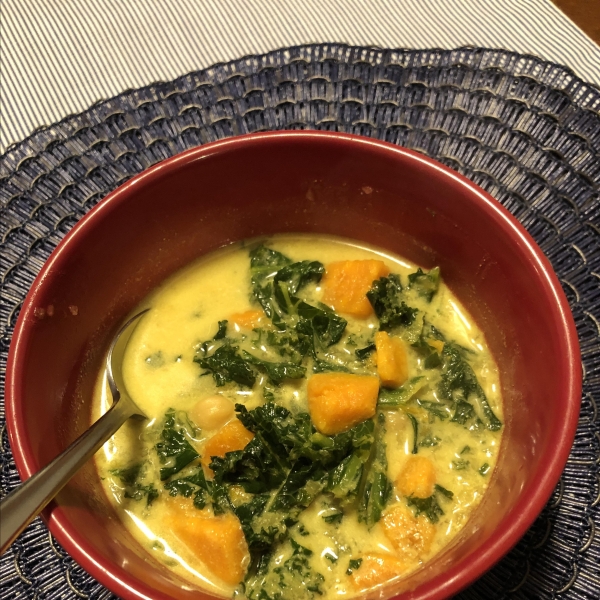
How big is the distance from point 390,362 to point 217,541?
0.78 m

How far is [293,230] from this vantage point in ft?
7.64

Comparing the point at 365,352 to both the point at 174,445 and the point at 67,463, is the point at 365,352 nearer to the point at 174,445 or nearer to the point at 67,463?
the point at 174,445

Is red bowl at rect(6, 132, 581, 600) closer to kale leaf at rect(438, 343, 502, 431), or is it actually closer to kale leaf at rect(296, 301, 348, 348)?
kale leaf at rect(438, 343, 502, 431)

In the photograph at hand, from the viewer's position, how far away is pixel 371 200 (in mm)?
2096

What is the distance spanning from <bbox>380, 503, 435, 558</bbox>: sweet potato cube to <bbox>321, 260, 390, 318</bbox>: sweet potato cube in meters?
0.71

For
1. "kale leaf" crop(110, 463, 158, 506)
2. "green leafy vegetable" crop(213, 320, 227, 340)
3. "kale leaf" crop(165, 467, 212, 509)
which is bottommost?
"kale leaf" crop(110, 463, 158, 506)

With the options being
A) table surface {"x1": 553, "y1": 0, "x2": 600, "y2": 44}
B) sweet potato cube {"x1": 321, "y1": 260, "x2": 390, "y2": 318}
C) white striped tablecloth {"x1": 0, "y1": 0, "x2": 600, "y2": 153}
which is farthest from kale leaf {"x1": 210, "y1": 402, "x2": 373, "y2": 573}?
table surface {"x1": 553, "y1": 0, "x2": 600, "y2": 44}

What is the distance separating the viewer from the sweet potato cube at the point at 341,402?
1.85 m

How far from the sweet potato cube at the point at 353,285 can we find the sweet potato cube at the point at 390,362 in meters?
0.15

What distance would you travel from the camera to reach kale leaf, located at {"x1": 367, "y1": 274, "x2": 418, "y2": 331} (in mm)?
2057

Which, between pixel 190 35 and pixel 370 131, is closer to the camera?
pixel 370 131

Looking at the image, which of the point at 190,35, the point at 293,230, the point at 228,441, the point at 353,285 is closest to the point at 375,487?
the point at 228,441

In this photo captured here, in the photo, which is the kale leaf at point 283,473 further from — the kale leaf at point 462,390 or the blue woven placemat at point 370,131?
the blue woven placemat at point 370,131

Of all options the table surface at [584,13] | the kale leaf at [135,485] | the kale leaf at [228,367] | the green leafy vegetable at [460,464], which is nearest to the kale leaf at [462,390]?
the green leafy vegetable at [460,464]
